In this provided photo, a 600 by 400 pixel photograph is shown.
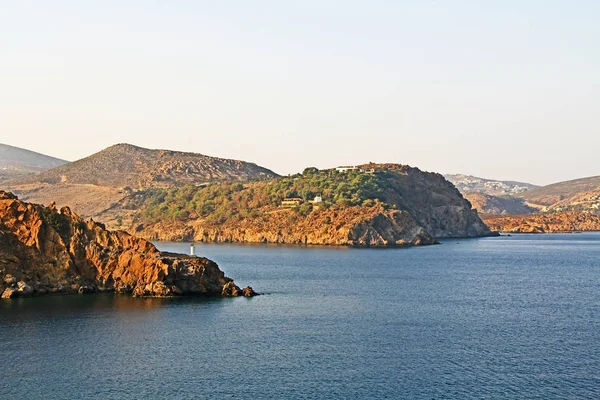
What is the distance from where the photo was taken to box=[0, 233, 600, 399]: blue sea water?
45.4 metres

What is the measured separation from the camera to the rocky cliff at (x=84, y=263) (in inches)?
3059

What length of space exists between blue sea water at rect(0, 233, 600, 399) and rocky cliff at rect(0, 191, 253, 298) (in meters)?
2.92

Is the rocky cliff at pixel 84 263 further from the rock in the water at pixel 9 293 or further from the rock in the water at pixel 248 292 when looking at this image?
the rock in the water at pixel 9 293

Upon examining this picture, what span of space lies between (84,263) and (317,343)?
34.6 m

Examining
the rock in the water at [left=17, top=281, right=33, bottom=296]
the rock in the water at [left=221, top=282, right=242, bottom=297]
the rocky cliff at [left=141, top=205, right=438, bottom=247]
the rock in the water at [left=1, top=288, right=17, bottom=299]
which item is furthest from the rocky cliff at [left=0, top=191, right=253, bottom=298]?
the rocky cliff at [left=141, top=205, right=438, bottom=247]

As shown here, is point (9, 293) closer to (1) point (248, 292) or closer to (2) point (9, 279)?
(2) point (9, 279)

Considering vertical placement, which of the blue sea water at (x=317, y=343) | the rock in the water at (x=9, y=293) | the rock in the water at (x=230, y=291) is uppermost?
the rock in the water at (x=230, y=291)

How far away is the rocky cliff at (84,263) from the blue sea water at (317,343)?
2921 millimetres

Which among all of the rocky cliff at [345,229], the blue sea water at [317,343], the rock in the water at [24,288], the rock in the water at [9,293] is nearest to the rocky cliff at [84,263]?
the rock in the water at [24,288]

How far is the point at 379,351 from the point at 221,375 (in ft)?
41.4

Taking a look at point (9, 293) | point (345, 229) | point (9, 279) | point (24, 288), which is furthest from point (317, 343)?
point (345, 229)

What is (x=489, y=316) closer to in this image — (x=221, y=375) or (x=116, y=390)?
(x=221, y=375)

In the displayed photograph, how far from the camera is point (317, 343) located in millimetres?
56969

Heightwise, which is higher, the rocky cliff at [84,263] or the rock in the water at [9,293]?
the rocky cliff at [84,263]
